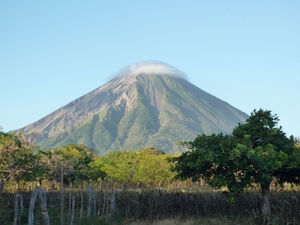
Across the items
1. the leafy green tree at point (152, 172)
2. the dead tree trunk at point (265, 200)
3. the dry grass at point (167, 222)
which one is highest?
the leafy green tree at point (152, 172)

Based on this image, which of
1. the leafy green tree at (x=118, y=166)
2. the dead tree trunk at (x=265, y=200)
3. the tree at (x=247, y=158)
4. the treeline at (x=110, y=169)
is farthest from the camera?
the leafy green tree at (x=118, y=166)

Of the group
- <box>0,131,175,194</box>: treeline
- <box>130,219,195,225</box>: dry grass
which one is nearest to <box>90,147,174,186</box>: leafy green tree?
<box>0,131,175,194</box>: treeline

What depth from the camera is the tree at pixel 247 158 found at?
17.5m

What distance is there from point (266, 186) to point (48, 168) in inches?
1060

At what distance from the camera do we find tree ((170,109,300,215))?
1747 cm

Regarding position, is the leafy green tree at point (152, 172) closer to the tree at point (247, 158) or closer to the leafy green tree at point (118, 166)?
the leafy green tree at point (118, 166)

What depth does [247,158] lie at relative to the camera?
691 inches

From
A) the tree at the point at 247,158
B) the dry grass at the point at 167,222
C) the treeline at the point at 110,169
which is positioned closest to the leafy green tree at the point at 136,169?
the treeline at the point at 110,169

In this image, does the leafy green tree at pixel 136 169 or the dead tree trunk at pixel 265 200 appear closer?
the dead tree trunk at pixel 265 200

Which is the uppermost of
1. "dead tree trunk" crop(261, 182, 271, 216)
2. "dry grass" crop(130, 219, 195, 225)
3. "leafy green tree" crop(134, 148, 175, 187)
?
"leafy green tree" crop(134, 148, 175, 187)

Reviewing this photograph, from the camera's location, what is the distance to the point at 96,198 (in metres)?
24.2

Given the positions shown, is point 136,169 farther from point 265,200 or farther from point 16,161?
point 265,200

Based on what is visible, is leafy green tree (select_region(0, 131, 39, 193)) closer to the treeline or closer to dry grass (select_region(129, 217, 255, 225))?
dry grass (select_region(129, 217, 255, 225))

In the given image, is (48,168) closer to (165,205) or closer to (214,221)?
(165,205)
